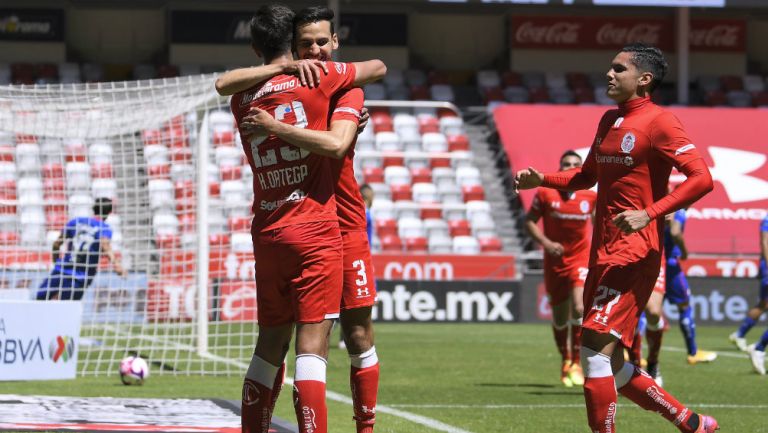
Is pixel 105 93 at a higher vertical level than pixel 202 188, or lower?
higher

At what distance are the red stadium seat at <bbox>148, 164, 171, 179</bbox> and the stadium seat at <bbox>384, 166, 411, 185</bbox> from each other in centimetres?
1410

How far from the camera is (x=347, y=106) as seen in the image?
236 inches

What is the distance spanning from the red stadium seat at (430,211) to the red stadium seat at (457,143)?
205 cm

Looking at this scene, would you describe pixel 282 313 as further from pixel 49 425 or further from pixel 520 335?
pixel 520 335

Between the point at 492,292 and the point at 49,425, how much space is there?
1626 centimetres

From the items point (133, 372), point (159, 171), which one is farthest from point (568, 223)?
point (159, 171)

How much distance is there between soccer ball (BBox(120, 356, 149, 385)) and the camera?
11.6 m

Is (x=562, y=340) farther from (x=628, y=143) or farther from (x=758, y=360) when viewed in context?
(x=628, y=143)

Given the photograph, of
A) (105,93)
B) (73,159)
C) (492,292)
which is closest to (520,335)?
(492,292)

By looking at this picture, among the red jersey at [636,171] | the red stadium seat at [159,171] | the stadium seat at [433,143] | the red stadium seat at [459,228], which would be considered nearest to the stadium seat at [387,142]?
the stadium seat at [433,143]

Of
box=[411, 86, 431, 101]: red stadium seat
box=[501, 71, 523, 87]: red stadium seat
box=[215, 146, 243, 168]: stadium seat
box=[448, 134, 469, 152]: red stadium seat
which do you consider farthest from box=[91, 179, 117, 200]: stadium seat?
box=[501, 71, 523, 87]: red stadium seat

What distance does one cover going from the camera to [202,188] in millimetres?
13844

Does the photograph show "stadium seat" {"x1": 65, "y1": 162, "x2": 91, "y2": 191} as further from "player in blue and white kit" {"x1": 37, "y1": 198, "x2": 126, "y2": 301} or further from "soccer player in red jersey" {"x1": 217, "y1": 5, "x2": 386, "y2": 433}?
"soccer player in red jersey" {"x1": 217, "y1": 5, "x2": 386, "y2": 433}

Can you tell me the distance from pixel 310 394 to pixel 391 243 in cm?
2066
